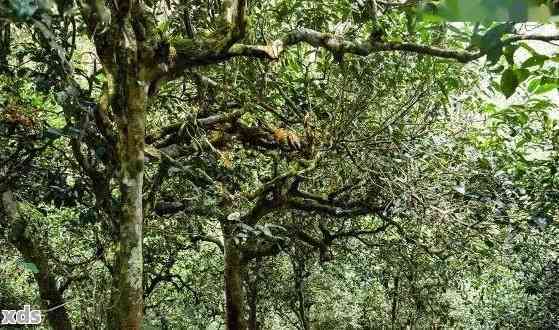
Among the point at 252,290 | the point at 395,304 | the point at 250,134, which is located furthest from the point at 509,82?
the point at 395,304

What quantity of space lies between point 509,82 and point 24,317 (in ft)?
12.0

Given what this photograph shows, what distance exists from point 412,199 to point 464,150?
1246 millimetres

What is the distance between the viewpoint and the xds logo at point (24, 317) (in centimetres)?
351

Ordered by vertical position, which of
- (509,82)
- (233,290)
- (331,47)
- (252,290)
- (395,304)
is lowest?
(509,82)

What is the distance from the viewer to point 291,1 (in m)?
4.78

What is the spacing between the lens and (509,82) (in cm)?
122

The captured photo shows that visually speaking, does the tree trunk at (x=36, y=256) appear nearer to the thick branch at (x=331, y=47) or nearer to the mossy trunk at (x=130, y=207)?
the mossy trunk at (x=130, y=207)

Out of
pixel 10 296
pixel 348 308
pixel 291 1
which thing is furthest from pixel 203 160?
pixel 348 308

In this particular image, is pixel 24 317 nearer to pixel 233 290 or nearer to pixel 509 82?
pixel 233 290

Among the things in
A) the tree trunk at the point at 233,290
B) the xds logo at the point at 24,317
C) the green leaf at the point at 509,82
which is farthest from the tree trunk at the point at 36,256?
the green leaf at the point at 509,82

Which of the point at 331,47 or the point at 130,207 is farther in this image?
the point at 331,47

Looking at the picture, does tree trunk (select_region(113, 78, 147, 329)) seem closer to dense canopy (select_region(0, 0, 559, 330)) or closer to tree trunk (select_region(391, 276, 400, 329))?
dense canopy (select_region(0, 0, 559, 330))

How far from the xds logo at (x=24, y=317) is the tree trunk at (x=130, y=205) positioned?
768 mm

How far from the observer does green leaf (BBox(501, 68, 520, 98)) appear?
3.99 ft
